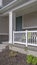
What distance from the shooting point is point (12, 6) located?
12.1 metres

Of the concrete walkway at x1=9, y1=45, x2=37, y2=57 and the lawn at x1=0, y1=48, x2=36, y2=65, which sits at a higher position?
the concrete walkway at x1=9, y1=45, x2=37, y2=57

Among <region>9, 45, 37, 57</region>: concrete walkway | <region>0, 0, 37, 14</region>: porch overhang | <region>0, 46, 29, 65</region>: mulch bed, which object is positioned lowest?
<region>0, 46, 29, 65</region>: mulch bed

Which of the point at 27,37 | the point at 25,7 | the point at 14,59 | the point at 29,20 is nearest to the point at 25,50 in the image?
the point at 14,59

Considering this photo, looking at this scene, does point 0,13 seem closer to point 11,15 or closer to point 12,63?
point 11,15

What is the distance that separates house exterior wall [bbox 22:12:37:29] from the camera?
1258cm

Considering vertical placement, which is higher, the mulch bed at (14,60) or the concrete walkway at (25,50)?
the concrete walkway at (25,50)

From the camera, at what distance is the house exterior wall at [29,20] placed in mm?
12578

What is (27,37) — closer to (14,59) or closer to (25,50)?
(25,50)

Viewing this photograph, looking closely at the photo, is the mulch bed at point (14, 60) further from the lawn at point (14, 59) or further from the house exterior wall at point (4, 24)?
the house exterior wall at point (4, 24)

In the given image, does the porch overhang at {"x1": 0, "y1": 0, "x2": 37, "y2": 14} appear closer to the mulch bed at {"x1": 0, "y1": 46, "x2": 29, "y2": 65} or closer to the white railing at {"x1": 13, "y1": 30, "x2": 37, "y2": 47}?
the white railing at {"x1": 13, "y1": 30, "x2": 37, "y2": 47}

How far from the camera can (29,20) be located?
43.8 feet

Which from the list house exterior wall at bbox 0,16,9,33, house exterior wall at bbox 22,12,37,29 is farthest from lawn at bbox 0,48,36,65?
house exterior wall at bbox 0,16,9,33

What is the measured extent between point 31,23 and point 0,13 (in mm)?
3724

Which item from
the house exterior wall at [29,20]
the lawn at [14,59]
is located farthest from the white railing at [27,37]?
the house exterior wall at [29,20]
